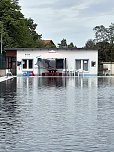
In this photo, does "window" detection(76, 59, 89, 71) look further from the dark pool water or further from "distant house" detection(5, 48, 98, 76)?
the dark pool water

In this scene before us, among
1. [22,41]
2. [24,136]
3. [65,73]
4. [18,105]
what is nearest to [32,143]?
[24,136]

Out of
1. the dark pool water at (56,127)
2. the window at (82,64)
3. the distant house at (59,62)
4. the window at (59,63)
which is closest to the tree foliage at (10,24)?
the distant house at (59,62)

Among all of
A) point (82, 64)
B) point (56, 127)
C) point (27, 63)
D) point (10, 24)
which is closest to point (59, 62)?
point (82, 64)

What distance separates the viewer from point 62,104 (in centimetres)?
1922

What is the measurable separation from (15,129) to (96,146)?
9.94ft

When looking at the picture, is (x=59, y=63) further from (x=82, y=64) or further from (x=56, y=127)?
(x=56, y=127)

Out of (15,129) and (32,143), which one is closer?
(32,143)

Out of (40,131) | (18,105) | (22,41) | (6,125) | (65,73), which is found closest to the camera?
(40,131)

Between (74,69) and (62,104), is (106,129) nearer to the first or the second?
(62,104)

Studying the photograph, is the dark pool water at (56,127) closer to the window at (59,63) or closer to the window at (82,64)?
the window at (59,63)

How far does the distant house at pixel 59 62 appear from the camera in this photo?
64.4m

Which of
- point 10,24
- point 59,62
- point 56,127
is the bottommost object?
point 56,127

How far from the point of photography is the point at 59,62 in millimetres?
64750

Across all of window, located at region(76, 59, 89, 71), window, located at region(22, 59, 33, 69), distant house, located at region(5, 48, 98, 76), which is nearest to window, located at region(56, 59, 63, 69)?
distant house, located at region(5, 48, 98, 76)
